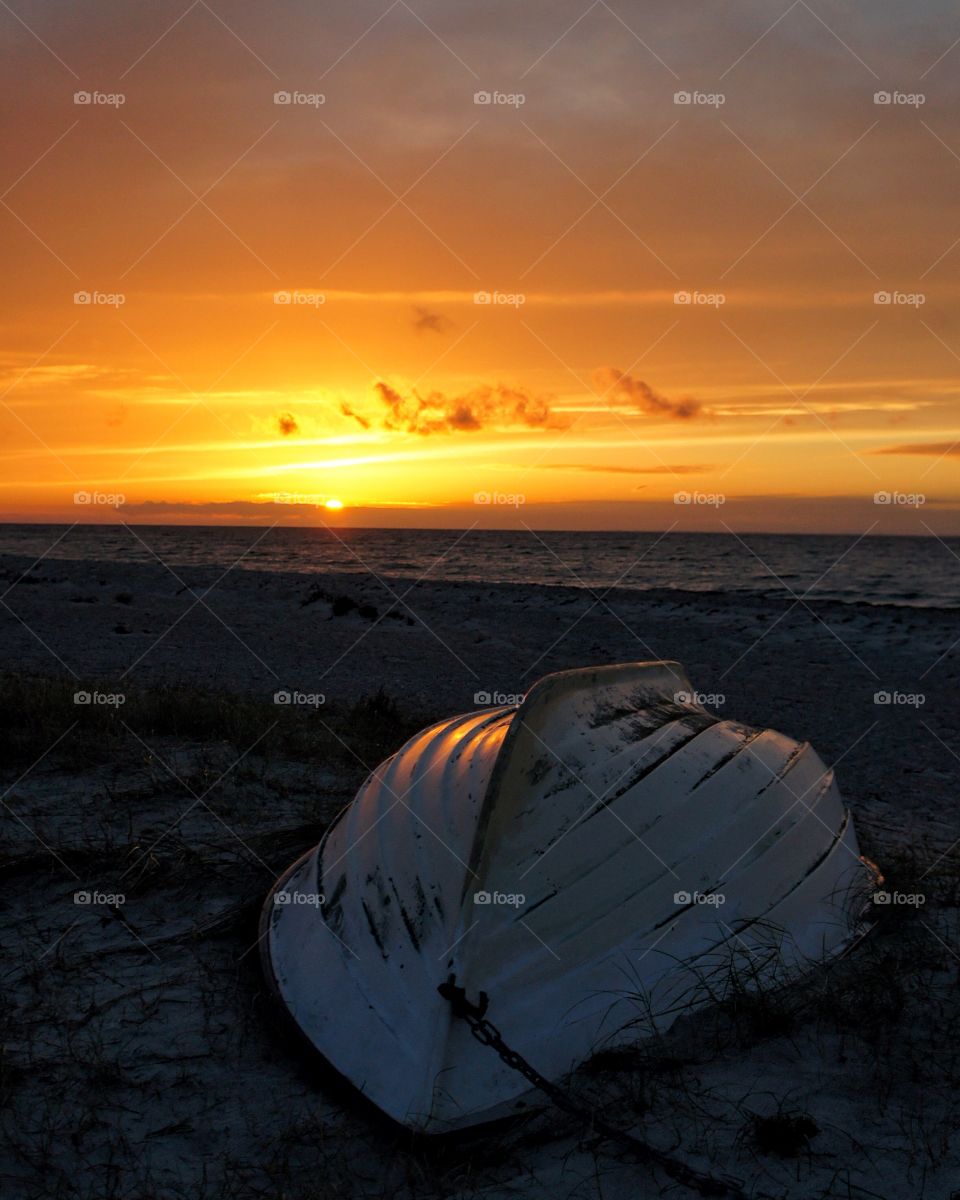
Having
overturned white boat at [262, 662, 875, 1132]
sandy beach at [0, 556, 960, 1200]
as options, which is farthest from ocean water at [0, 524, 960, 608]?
overturned white boat at [262, 662, 875, 1132]

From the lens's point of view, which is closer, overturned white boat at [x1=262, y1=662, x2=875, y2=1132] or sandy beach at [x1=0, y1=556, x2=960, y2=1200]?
sandy beach at [x1=0, y1=556, x2=960, y2=1200]

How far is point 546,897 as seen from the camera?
322 centimetres

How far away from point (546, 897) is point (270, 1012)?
3.97 ft

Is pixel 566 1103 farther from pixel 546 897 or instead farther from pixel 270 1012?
pixel 270 1012

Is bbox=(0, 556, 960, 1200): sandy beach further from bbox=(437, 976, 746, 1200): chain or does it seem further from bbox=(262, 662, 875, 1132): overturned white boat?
bbox=(262, 662, 875, 1132): overturned white boat

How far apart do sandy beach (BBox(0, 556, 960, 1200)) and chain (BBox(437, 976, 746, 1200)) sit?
53 mm

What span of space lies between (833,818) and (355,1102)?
8.69 ft

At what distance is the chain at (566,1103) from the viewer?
8.36ft

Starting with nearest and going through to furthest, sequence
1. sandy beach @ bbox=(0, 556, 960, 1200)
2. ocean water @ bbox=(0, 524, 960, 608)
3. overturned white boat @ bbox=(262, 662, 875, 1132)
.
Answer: sandy beach @ bbox=(0, 556, 960, 1200)
overturned white boat @ bbox=(262, 662, 875, 1132)
ocean water @ bbox=(0, 524, 960, 608)

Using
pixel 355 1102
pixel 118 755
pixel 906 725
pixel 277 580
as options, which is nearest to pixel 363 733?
pixel 118 755

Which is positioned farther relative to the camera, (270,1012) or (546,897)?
(270,1012)

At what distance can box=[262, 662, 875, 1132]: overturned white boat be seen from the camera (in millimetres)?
3010

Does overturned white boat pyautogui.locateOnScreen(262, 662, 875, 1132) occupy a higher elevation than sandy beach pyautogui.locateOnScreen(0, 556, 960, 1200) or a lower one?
higher

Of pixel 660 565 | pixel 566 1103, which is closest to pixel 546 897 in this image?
pixel 566 1103
